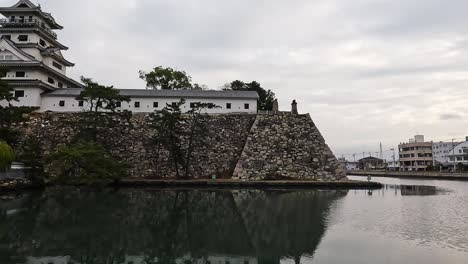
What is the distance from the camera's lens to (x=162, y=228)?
1141 cm

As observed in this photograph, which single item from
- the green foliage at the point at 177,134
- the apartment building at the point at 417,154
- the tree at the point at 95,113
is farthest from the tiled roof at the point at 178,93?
the apartment building at the point at 417,154

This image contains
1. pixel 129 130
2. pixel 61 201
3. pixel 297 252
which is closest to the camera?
pixel 297 252

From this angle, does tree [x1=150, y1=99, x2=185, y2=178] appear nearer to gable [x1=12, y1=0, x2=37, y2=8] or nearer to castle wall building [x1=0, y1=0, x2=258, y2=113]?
castle wall building [x1=0, y1=0, x2=258, y2=113]

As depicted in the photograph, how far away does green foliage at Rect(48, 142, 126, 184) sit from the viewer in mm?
20422

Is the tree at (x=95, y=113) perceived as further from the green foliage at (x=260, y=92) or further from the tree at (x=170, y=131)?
the green foliage at (x=260, y=92)

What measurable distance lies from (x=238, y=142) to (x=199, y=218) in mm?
16453

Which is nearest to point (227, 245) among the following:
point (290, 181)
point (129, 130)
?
point (290, 181)

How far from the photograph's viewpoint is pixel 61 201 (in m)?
17.4

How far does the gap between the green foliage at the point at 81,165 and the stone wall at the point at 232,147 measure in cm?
525

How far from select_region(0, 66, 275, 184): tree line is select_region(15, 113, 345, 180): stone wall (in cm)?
72

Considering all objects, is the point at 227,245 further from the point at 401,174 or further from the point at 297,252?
the point at 401,174

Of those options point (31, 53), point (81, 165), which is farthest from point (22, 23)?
point (81, 165)

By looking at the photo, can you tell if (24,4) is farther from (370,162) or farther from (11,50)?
(370,162)

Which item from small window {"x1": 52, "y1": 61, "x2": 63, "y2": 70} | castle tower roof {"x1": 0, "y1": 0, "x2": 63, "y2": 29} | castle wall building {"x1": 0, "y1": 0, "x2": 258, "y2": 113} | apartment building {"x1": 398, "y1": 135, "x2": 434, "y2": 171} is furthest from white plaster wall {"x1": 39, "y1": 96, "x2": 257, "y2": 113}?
apartment building {"x1": 398, "y1": 135, "x2": 434, "y2": 171}
